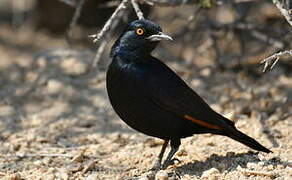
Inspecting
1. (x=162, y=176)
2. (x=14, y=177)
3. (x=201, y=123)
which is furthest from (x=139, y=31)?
(x=14, y=177)

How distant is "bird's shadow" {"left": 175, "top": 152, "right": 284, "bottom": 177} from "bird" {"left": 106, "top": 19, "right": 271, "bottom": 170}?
0.14 m

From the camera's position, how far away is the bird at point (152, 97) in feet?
16.1

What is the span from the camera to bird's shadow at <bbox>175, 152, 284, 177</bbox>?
195 inches

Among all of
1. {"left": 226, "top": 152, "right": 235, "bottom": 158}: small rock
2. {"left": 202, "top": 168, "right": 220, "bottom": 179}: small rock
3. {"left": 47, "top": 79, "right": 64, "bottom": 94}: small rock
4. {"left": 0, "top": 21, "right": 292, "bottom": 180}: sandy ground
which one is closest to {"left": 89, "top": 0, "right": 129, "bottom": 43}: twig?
{"left": 0, "top": 21, "right": 292, "bottom": 180}: sandy ground

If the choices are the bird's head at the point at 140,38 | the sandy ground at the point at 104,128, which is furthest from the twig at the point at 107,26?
the sandy ground at the point at 104,128

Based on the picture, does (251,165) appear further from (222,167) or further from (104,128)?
(104,128)

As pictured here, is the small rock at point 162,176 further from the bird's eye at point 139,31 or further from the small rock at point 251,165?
the bird's eye at point 139,31

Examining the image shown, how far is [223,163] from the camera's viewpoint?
5.05 metres

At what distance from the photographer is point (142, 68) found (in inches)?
197

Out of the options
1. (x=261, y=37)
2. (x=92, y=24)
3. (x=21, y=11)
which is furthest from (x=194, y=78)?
(x=21, y=11)

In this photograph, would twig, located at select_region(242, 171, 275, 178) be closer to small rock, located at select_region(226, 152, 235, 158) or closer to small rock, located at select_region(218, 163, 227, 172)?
small rock, located at select_region(218, 163, 227, 172)

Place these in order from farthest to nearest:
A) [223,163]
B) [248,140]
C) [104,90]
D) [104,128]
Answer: [104,90]
[104,128]
[248,140]
[223,163]

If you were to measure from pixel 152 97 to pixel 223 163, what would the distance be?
833 mm

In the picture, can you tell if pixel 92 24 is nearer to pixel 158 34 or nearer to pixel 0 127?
pixel 0 127
